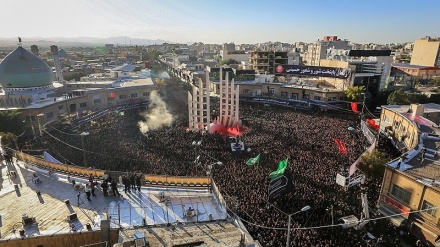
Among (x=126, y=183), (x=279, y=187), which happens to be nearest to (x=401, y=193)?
(x=279, y=187)

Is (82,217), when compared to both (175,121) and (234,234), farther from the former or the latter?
(175,121)

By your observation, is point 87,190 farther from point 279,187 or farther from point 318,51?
point 318,51

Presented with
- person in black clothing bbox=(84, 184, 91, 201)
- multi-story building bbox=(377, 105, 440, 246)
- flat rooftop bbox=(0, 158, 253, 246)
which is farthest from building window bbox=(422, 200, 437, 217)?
person in black clothing bbox=(84, 184, 91, 201)

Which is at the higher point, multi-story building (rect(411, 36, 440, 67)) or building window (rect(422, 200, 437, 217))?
multi-story building (rect(411, 36, 440, 67))

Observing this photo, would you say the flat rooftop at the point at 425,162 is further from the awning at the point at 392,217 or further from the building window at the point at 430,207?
the awning at the point at 392,217

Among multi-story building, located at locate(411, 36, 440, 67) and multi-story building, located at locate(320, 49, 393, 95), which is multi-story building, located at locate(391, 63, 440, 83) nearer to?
multi-story building, located at locate(320, 49, 393, 95)

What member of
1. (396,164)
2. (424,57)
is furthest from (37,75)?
(424,57)
